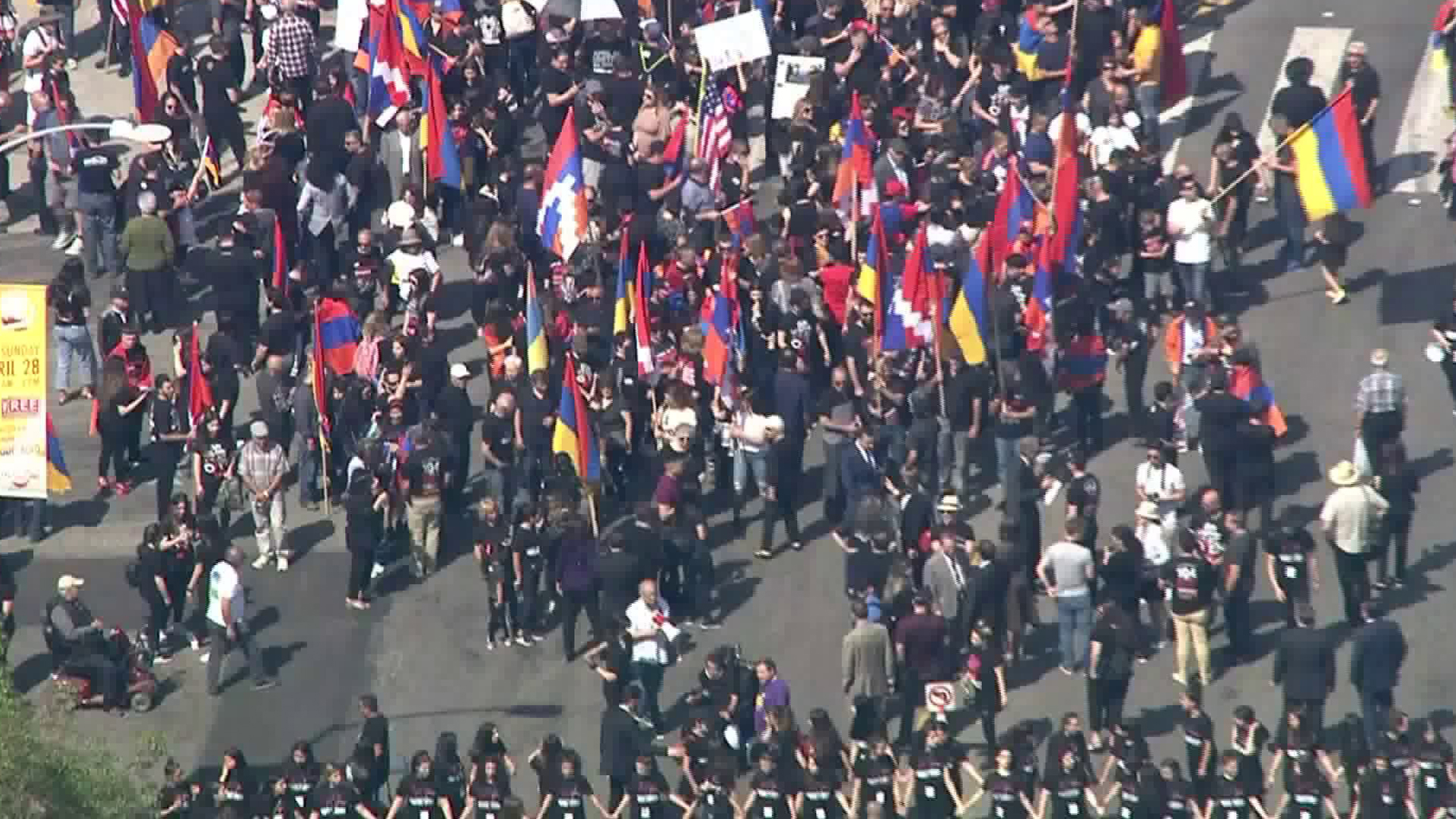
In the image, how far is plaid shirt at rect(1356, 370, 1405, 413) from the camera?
35125 millimetres

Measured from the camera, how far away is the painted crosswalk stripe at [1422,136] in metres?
41.5

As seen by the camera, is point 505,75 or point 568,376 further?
point 505,75

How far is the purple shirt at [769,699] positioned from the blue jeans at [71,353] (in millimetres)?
9506

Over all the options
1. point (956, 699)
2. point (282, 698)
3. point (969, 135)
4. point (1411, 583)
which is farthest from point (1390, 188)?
point (282, 698)

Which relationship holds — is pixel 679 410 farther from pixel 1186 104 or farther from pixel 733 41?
pixel 1186 104

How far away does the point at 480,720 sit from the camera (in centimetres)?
3441

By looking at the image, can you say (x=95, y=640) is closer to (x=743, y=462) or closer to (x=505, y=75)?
(x=743, y=462)

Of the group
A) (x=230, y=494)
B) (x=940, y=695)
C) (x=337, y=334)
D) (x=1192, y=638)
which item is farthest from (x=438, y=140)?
(x=1192, y=638)

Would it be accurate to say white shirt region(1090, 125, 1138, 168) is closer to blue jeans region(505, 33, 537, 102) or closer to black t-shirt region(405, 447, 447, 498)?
blue jeans region(505, 33, 537, 102)

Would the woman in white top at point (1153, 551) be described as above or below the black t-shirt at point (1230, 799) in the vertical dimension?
above

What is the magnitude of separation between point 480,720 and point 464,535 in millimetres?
2962

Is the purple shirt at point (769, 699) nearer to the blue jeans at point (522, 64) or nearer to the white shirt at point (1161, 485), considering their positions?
the white shirt at point (1161, 485)

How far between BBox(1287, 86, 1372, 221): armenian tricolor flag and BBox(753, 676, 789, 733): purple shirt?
8.36 metres

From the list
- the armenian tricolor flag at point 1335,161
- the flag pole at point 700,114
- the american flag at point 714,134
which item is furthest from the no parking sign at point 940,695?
the flag pole at point 700,114
